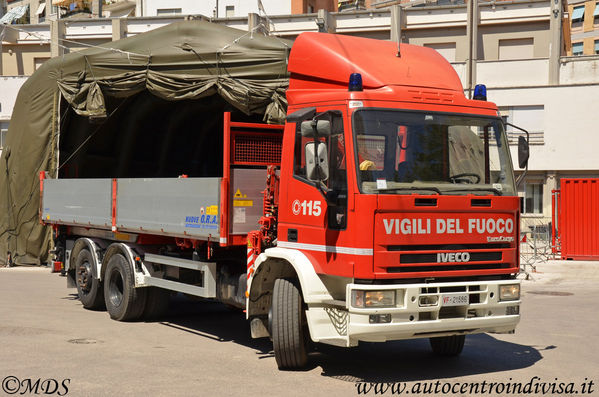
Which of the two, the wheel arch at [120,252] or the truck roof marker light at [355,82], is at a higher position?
the truck roof marker light at [355,82]

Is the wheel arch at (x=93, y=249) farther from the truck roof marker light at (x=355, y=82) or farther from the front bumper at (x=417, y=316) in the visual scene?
the truck roof marker light at (x=355, y=82)

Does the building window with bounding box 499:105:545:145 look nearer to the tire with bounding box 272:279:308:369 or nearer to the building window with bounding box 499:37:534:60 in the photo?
the building window with bounding box 499:37:534:60

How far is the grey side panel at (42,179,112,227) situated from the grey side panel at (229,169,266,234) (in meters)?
3.64

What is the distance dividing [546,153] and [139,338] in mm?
28888

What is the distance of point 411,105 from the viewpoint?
845cm

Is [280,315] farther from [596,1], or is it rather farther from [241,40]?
[596,1]

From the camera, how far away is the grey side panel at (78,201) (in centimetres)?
1284

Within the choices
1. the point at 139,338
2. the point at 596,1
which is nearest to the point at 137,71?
the point at 139,338

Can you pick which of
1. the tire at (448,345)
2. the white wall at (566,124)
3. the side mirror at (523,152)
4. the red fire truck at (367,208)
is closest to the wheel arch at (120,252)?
the red fire truck at (367,208)

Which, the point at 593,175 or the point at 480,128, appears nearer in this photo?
the point at 480,128

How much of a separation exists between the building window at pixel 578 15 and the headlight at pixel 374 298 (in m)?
65.8

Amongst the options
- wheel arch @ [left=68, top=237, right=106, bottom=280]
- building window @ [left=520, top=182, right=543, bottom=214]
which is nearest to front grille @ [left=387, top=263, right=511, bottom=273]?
wheel arch @ [left=68, top=237, right=106, bottom=280]

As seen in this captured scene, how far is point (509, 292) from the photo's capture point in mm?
8594

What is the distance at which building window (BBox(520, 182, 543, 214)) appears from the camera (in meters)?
37.2
